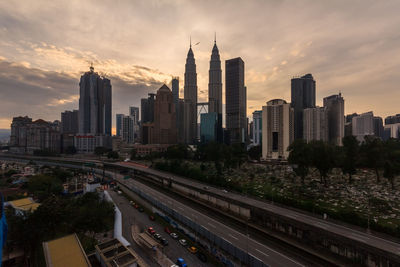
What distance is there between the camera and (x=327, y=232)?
31781mm

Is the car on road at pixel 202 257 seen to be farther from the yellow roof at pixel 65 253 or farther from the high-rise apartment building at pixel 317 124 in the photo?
the high-rise apartment building at pixel 317 124

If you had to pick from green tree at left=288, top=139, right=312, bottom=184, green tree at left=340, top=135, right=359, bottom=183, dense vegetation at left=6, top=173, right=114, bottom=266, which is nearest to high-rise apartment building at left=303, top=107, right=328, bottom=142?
green tree at left=340, top=135, right=359, bottom=183

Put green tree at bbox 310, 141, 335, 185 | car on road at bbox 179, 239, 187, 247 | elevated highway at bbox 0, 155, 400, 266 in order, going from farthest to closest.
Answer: green tree at bbox 310, 141, 335, 185 < car on road at bbox 179, 239, 187, 247 < elevated highway at bbox 0, 155, 400, 266

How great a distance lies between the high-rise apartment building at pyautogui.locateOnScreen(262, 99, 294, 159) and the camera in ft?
397

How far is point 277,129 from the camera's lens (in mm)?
124875

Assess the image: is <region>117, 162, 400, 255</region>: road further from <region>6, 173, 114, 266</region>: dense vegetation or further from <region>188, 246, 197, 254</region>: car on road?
<region>6, 173, 114, 266</region>: dense vegetation

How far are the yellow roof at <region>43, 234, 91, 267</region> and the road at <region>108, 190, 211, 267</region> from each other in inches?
429

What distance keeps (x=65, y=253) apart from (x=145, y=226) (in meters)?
17.8

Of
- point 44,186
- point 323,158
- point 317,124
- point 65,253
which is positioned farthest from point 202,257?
point 317,124

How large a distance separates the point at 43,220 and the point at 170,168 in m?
60.6

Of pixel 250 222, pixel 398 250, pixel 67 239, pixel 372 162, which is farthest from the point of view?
pixel 372 162

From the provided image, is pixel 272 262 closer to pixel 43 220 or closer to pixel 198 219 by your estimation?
pixel 198 219

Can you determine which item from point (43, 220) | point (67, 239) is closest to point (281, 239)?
point (67, 239)

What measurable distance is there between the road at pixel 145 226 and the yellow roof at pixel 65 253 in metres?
10.9
